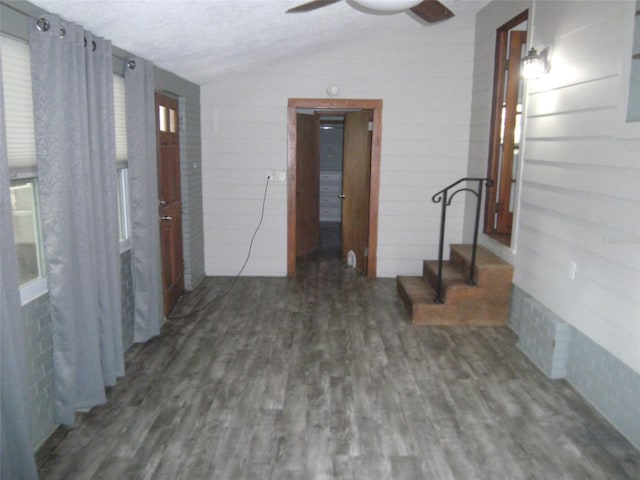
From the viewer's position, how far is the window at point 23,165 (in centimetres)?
238

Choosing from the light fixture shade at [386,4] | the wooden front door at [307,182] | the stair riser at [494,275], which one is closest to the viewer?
the light fixture shade at [386,4]

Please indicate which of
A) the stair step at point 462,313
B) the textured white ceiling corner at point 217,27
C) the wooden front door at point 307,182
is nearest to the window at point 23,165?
the textured white ceiling corner at point 217,27

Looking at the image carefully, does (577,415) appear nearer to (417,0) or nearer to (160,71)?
(417,0)

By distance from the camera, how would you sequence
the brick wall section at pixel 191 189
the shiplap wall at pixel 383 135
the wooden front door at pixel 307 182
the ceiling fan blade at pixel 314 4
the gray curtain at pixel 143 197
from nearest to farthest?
→ the ceiling fan blade at pixel 314 4
the gray curtain at pixel 143 197
the brick wall section at pixel 191 189
the shiplap wall at pixel 383 135
the wooden front door at pixel 307 182

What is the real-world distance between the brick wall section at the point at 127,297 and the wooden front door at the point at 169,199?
26.6 inches

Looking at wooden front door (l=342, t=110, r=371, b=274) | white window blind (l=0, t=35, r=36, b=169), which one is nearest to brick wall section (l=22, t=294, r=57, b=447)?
white window blind (l=0, t=35, r=36, b=169)

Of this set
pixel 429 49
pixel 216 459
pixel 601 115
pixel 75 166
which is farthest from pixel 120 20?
pixel 429 49

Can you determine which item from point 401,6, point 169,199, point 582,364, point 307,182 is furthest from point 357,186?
point 401,6

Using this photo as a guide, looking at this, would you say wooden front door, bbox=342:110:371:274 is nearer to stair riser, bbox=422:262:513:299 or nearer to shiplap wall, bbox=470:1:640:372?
stair riser, bbox=422:262:513:299

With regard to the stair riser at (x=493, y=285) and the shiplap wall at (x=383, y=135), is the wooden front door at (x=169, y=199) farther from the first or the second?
the stair riser at (x=493, y=285)

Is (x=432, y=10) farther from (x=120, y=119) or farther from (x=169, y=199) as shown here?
(x=169, y=199)

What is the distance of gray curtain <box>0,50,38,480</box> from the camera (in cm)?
205

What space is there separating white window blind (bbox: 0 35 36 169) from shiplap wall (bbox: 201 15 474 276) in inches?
134

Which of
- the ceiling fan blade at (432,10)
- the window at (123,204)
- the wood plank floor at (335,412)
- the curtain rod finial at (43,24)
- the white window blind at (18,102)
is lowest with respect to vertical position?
the wood plank floor at (335,412)
